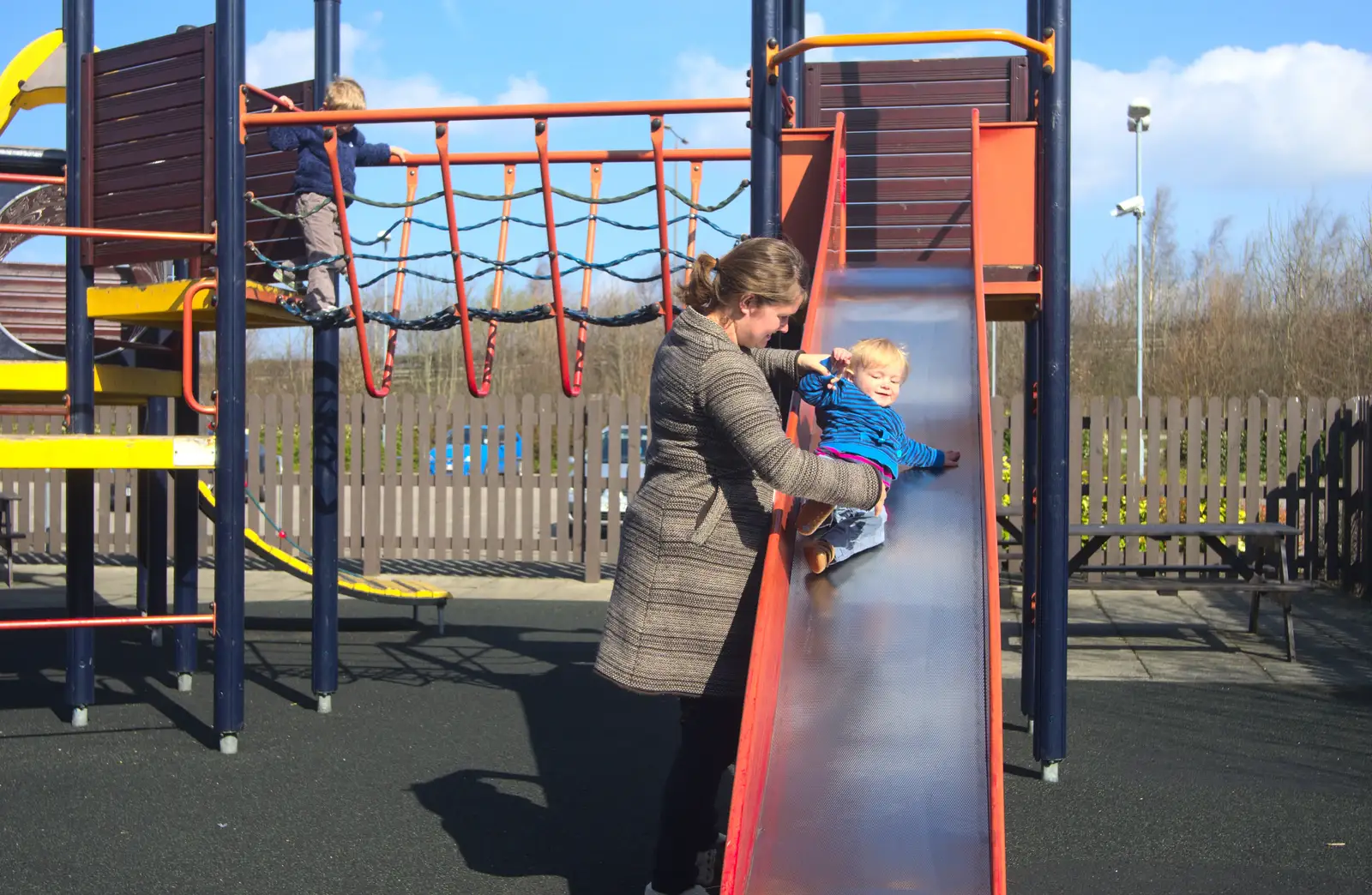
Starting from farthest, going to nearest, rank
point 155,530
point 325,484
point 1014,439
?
point 1014,439
point 155,530
point 325,484

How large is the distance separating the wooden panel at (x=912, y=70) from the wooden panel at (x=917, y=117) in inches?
5.3

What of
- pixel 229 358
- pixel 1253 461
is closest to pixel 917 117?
pixel 229 358

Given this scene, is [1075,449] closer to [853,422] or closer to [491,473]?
[491,473]

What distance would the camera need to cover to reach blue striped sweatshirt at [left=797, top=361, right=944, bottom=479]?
376 centimetres


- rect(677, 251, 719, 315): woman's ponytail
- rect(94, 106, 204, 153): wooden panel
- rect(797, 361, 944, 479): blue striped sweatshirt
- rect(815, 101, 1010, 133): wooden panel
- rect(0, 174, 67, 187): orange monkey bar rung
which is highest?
rect(815, 101, 1010, 133): wooden panel

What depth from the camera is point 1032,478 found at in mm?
5547

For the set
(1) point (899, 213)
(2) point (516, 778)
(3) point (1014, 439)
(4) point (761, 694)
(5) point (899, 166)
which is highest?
(5) point (899, 166)

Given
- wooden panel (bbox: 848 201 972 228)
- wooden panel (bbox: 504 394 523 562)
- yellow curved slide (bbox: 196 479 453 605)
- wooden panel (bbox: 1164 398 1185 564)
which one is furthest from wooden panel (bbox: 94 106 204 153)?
wooden panel (bbox: 1164 398 1185 564)

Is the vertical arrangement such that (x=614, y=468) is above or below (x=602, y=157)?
below

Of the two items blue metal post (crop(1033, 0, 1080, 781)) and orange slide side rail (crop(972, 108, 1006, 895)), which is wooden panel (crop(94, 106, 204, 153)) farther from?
blue metal post (crop(1033, 0, 1080, 781))

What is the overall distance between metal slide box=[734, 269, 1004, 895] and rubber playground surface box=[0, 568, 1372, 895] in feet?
3.02

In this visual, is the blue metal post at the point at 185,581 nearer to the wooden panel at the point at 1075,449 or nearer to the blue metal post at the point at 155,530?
the blue metal post at the point at 155,530

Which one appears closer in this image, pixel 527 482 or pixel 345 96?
pixel 345 96

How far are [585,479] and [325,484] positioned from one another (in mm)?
5700
